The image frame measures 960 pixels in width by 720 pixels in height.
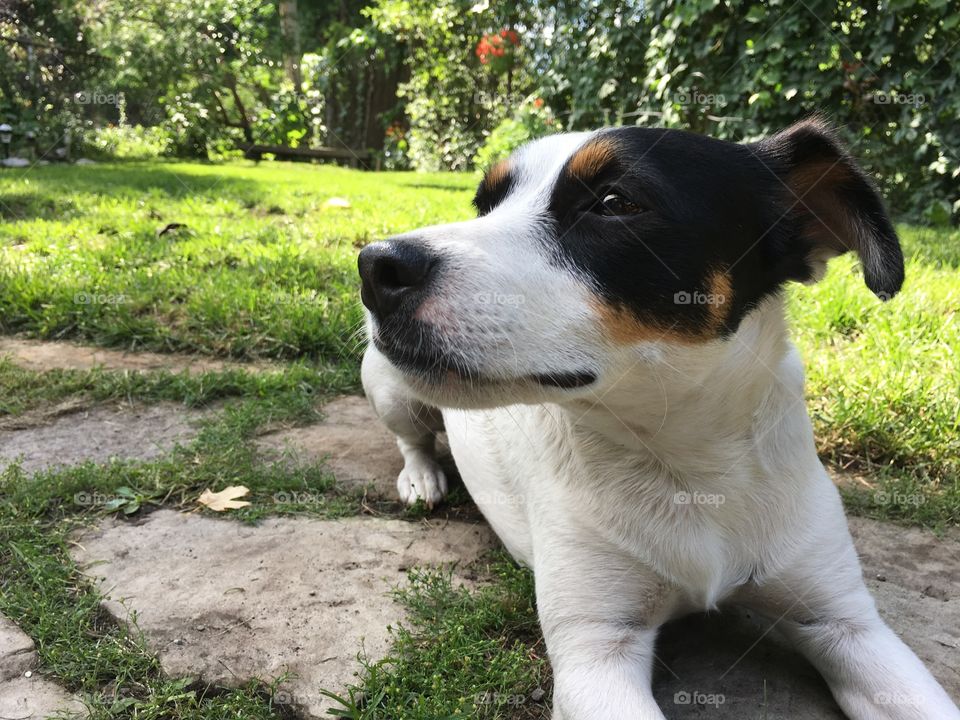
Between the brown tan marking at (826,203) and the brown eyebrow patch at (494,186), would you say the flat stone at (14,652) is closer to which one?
the brown eyebrow patch at (494,186)

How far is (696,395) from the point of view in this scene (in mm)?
1855

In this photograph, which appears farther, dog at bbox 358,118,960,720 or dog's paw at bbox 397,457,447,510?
dog's paw at bbox 397,457,447,510

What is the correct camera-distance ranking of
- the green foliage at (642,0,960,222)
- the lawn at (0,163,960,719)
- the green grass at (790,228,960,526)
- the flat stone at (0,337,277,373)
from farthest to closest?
the green foliage at (642,0,960,222) → the flat stone at (0,337,277,373) → the green grass at (790,228,960,526) → the lawn at (0,163,960,719)

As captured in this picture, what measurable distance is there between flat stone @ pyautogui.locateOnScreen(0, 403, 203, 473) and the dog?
6.21 feet

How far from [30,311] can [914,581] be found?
4613mm

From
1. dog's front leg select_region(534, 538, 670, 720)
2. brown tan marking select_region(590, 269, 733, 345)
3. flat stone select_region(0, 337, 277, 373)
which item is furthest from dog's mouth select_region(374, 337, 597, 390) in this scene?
flat stone select_region(0, 337, 277, 373)

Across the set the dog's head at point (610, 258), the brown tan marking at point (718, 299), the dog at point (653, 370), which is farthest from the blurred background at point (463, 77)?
the brown tan marking at point (718, 299)

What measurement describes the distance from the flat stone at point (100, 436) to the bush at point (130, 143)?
41.7 ft

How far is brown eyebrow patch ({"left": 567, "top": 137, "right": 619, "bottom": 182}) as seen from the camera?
1.85 meters

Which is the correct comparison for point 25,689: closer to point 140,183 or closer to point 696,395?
point 696,395

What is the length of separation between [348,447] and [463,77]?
39.9ft

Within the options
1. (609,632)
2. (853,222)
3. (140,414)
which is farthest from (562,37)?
(609,632)

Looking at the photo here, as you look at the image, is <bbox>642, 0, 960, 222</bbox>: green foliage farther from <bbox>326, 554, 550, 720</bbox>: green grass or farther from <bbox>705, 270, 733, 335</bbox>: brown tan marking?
<bbox>326, 554, 550, 720</bbox>: green grass

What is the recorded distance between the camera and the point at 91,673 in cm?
192
